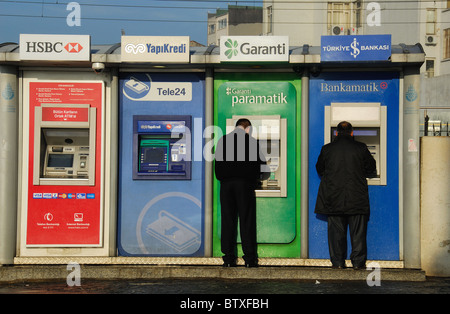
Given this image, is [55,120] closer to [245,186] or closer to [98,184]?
[98,184]

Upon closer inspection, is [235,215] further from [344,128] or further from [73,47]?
[73,47]

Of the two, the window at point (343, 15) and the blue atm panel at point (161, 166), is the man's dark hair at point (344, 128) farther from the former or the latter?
the window at point (343, 15)

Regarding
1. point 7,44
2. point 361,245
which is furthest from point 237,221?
point 7,44

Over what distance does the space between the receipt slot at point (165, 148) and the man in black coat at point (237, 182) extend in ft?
1.77

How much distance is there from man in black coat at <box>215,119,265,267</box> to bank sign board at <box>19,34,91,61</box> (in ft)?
6.30

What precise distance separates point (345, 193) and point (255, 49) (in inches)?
75.8

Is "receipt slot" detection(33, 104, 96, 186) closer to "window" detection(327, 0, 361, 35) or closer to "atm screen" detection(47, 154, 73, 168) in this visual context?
"atm screen" detection(47, 154, 73, 168)

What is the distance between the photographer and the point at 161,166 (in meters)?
9.07

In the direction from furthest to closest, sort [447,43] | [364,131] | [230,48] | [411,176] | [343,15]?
[343,15], [447,43], [364,131], [411,176], [230,48]

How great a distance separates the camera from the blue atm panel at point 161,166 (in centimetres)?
903

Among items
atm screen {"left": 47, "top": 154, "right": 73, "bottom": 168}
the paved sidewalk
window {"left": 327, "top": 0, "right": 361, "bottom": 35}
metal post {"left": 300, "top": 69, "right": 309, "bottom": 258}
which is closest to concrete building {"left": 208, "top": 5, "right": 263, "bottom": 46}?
window {"left": 327, "top": 0, "right": 361, "bottom": 35}

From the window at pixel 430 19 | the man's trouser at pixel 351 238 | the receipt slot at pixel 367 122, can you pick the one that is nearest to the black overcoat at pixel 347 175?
the man's trouser at pixel 351 238

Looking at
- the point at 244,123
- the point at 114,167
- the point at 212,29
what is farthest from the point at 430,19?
the point at 212,29

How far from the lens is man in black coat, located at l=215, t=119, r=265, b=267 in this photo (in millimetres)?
8570
